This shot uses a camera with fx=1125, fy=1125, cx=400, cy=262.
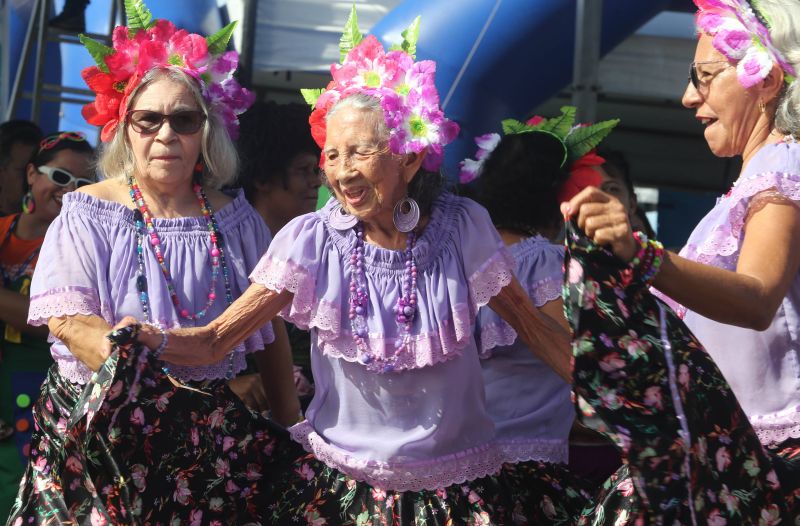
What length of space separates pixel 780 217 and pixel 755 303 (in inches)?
10.4

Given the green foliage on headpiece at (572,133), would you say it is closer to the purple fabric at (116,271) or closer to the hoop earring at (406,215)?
the hoop earring at (406,215)

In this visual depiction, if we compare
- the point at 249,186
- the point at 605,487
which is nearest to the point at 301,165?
the point at 249,186

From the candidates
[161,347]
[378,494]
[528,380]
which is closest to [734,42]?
[528,380]

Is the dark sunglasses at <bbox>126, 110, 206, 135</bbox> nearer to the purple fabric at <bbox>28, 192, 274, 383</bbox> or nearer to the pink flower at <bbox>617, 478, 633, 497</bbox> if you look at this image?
the purple fabric at <bbox>28, 192, 274, 383</bbox>

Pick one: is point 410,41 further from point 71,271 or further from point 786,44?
point 71,271

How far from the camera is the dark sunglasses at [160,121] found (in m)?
3.67

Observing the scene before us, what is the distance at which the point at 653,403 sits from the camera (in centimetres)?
256

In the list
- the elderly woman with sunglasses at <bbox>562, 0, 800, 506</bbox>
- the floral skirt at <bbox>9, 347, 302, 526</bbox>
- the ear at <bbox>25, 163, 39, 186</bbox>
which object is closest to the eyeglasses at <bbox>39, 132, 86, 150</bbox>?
the ear at <bbox>25, 163, 39, 186</bbox>

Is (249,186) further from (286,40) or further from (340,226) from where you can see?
(286,40)

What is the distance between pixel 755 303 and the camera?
2.57m

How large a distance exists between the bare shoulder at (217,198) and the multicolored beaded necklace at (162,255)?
34mm

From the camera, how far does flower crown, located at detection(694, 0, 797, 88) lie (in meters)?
2.89

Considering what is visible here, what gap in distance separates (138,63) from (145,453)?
1308mm

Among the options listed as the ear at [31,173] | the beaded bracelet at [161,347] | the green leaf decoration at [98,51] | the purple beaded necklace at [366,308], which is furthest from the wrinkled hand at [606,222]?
the ear at [31,173]
